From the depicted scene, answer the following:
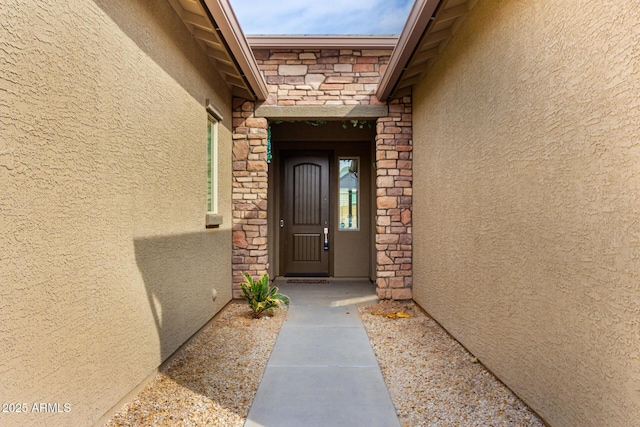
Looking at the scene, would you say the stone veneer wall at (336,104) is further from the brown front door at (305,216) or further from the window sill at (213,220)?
the brown front door at (305,216)

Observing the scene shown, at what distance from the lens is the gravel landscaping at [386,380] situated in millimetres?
2398

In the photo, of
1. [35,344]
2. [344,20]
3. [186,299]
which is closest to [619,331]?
[35,344]

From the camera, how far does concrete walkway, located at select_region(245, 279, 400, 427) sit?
2457mm

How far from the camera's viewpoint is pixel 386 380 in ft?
9.87

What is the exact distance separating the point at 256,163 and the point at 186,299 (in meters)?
2.43

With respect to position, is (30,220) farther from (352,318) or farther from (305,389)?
(352,318)

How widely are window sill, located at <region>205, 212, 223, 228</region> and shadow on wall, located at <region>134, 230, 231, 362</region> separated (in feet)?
0.34

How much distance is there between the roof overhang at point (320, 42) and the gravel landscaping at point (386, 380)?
3.73 meters

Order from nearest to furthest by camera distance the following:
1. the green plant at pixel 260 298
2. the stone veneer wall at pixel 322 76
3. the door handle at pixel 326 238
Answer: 1. the green plant at pixel 260 298
2. the stone veneer wall at pixel 322 76
3. the door handle at pixel 326 238

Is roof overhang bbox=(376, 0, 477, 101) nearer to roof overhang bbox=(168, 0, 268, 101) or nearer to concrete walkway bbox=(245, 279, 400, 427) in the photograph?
roof overhang bbox=(168, 0, 268, 101)

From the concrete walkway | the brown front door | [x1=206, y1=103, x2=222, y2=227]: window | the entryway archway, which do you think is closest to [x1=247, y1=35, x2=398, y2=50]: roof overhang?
[x1=206, y1=103, x2=222, y2=227]: window

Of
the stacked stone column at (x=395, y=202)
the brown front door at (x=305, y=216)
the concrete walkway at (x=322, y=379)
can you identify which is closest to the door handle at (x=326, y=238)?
the brown front door at (x=305, y=216)

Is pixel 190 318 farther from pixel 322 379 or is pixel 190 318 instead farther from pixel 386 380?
pixel 386 380

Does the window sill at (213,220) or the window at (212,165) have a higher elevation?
the window at (212,165)
